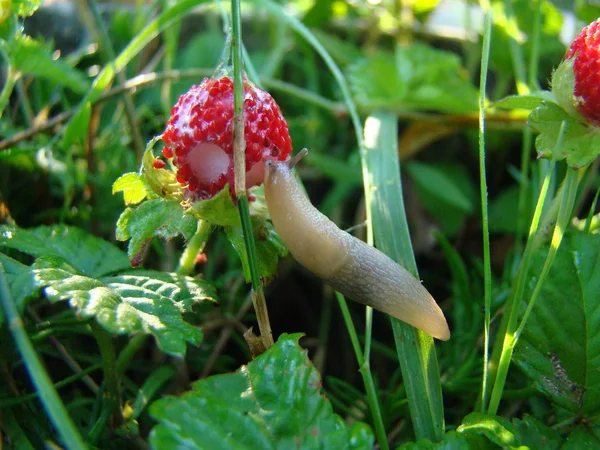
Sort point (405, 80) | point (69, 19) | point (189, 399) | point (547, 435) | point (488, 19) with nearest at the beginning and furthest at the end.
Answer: point (189, 399), point (547, 435), point (488, 19), point (405, 80), point (69, 19)

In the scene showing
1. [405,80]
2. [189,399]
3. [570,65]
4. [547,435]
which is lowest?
[547,435]

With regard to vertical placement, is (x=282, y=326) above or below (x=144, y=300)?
below

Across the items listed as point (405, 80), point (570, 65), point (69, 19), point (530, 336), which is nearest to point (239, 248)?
point (530, 336)

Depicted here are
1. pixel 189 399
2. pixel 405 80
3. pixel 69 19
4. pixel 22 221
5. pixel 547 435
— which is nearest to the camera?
pixel 189 399

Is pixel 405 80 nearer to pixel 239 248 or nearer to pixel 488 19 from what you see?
pixel 488 19

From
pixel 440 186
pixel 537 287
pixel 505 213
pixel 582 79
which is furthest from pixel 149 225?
pixel 505 213

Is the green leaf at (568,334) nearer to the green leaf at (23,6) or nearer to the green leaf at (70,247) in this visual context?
the green leaf at (70,247)

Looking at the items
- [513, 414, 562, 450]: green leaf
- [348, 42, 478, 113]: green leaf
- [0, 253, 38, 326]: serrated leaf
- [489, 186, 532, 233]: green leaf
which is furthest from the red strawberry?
[489, 186, 532, 233]: green leaf
